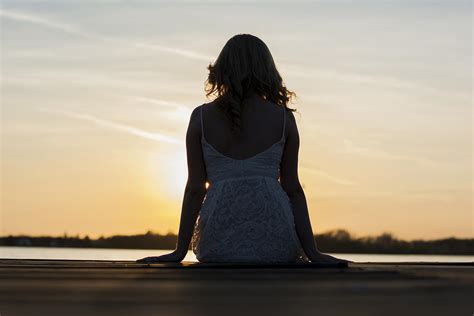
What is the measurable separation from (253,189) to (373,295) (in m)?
3.36

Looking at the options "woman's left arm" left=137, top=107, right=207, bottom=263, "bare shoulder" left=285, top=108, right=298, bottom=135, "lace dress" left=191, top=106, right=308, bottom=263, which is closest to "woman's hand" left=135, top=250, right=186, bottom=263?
"woman's left arm" left=137, top=107, right=207, bottom=263

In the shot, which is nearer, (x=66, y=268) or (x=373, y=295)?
(x=373, y=295)

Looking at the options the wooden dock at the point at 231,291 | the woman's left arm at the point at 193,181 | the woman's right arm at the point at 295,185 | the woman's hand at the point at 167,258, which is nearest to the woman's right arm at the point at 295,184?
the woman's right arm at the point at 295,185

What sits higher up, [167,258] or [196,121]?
[196,121]

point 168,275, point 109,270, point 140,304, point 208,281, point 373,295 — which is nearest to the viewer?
point 140,304

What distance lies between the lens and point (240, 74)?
649 cm

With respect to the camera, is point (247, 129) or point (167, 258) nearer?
point (167, 258)

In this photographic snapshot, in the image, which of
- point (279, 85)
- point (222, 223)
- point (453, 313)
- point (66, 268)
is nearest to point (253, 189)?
point (222, 223)

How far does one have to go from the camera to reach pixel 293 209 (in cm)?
671

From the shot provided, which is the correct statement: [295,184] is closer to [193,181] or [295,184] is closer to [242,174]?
[242,174]

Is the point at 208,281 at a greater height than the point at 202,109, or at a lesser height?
lesser

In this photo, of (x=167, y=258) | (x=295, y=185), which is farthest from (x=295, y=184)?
(x=167, y=258)

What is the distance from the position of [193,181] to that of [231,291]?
332 cm

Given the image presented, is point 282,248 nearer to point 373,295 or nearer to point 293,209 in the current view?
point 293,209
